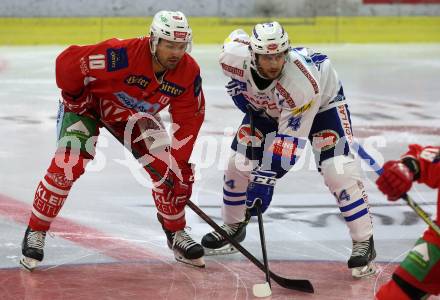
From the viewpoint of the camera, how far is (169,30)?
406cm

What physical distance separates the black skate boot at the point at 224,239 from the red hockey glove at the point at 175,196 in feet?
0.61

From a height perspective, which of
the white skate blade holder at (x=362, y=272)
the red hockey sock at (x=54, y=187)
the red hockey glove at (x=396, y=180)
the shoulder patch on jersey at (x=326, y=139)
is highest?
the red hockey glove at (x=396, y=180)

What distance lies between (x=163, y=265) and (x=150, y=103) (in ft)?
2.36

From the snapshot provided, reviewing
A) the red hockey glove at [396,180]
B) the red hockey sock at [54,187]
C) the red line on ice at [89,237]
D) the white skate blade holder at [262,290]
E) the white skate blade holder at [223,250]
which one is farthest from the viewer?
the white skate blade holder at [223,250]

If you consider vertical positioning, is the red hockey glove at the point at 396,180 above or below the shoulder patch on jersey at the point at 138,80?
above

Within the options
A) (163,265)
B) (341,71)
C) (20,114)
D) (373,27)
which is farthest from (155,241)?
(373,27)

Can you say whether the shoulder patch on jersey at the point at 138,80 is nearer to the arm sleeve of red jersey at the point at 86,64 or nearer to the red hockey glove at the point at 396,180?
the arm sleeve of red jersey at the point at 86,64

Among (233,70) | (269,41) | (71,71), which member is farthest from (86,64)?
(269,41)

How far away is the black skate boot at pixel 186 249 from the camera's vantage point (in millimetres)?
4336

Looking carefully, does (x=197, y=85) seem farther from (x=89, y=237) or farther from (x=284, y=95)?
(x=89, y=237)

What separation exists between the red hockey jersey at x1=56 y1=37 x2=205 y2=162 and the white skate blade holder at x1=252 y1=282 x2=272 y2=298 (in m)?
0.69

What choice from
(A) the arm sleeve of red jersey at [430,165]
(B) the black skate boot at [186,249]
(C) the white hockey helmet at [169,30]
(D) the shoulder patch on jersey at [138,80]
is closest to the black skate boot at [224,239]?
(B) the black skate boot at [186,249]

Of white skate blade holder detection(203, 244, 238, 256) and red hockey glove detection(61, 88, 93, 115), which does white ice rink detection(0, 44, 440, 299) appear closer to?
white skate blade holder detection(203, 244, 238, 256)

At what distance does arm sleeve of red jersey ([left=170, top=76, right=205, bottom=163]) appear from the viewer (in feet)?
13.9
